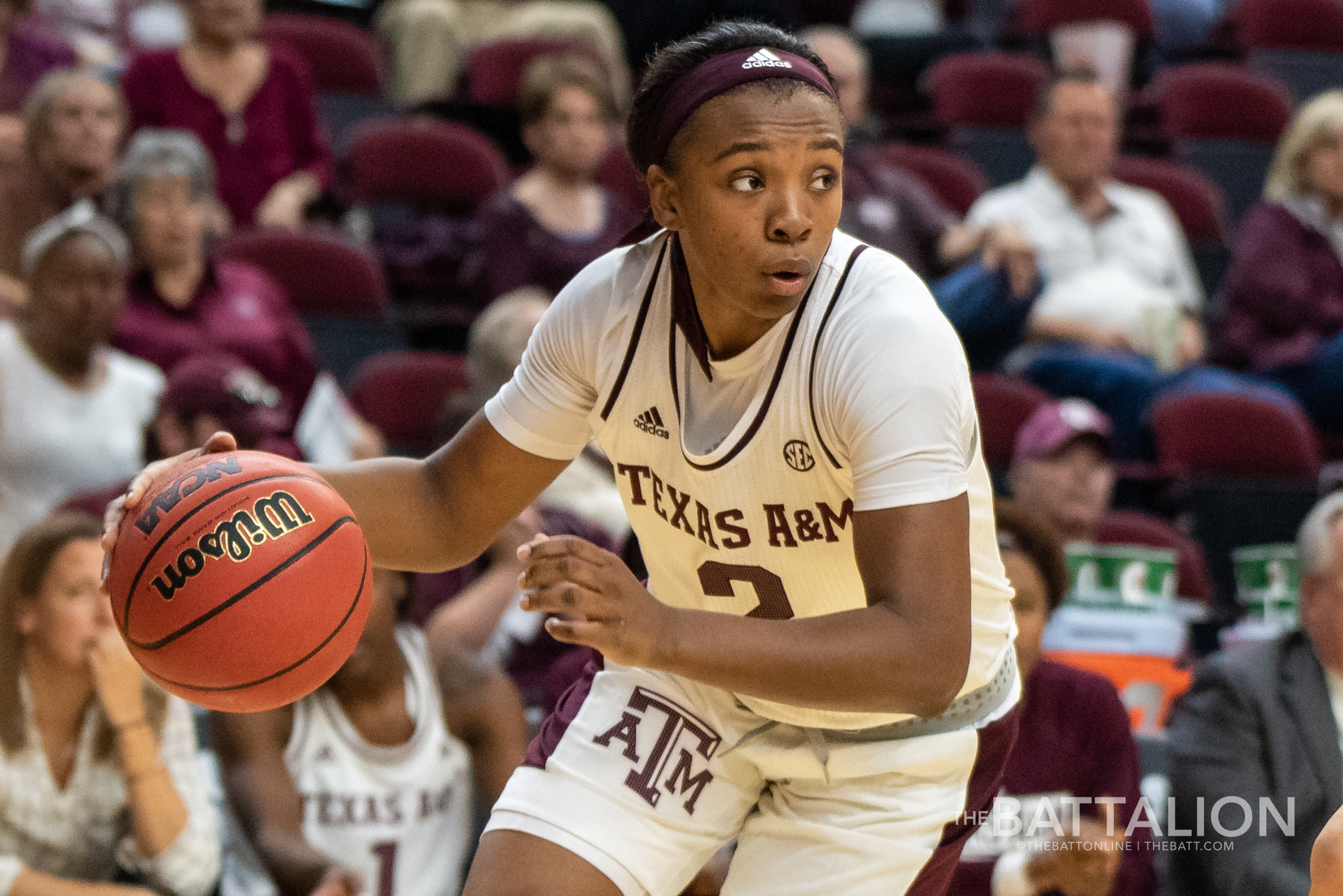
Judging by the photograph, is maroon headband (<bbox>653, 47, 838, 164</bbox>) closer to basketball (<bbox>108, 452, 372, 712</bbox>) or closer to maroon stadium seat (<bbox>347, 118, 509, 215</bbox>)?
basketball (<bbox>108, 452, 372, 712</bbox>)

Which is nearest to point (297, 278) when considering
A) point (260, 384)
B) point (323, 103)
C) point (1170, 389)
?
point (260, 384)

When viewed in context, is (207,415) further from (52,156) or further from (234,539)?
(234,539)

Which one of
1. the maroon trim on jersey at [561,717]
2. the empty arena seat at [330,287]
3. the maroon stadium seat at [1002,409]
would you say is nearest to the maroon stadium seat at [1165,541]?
the maroon stadium seat at [1002,409]

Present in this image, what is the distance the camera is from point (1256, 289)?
20.1 ft

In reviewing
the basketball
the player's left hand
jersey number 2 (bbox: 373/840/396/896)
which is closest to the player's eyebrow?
the player's left hand

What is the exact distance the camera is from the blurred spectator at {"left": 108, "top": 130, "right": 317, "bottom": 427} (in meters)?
4.87

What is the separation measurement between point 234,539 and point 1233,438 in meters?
4.23

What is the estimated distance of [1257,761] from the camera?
3.36m

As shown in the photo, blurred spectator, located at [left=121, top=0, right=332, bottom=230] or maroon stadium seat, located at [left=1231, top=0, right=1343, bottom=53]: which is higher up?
blurred spectator, located at [left=121, top=0, right=332, bottom=230]

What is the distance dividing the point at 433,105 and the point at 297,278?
155 centimetres

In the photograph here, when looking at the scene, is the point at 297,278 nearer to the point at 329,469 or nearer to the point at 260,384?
the point at 260,384

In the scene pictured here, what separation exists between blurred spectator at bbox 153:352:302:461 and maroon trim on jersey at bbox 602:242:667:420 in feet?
6.43

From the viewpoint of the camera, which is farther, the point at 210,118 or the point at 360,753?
the point at 210,118

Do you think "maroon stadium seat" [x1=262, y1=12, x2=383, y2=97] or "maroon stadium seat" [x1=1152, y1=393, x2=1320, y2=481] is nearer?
"maroon stadium seat" [x1=1152, y1=393, x2=1320, y2=481]
